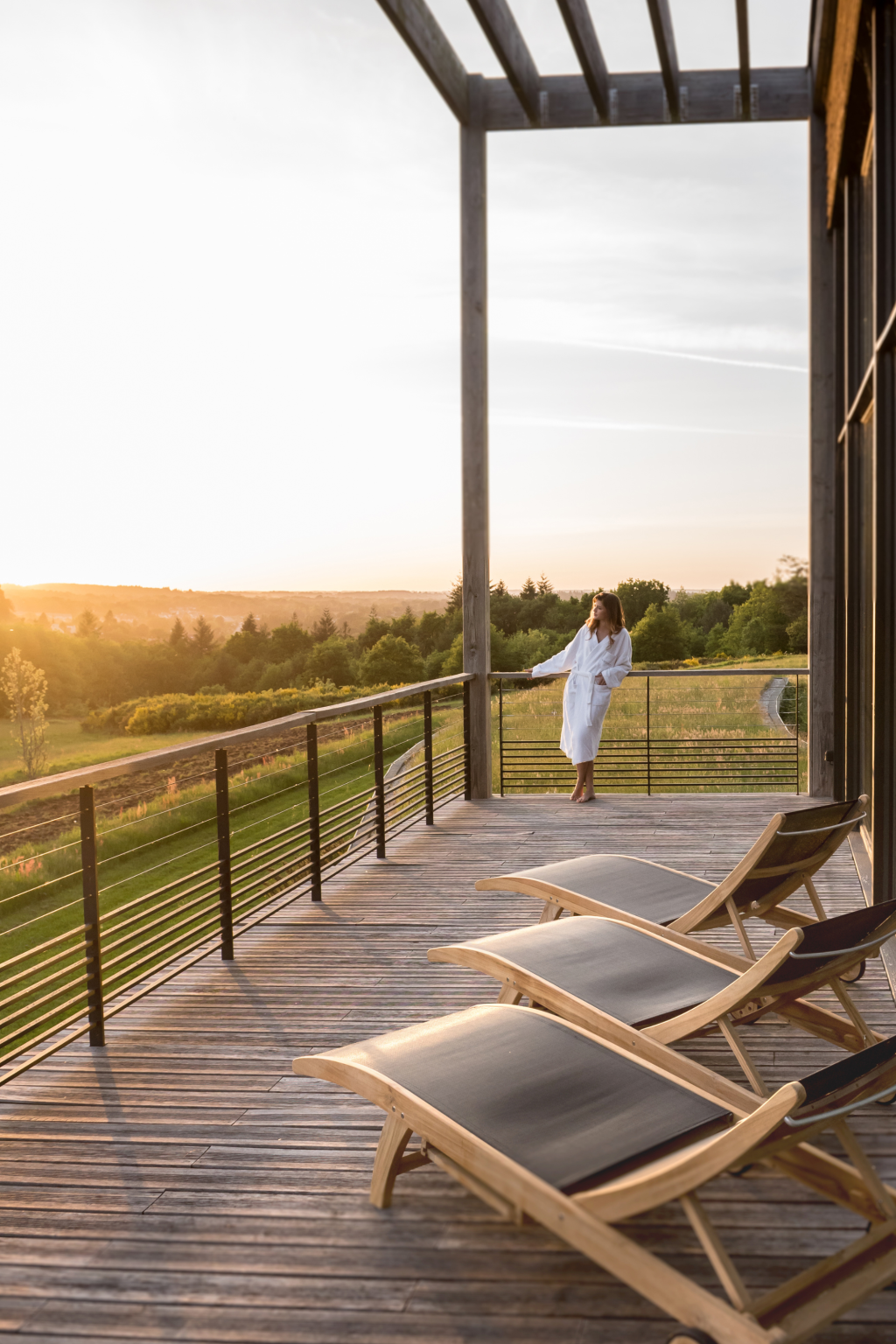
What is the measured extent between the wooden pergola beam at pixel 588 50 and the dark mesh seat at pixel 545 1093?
4891mm

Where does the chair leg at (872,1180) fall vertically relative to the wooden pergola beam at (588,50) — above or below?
below

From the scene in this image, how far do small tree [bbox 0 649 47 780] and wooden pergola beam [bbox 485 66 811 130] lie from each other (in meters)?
27.3

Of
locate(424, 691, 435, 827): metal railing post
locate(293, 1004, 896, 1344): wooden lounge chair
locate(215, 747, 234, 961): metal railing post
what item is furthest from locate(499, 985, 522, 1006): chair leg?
locate(424, 691, 435, 827): metal railing post

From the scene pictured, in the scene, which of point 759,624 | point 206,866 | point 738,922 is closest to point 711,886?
point 738,922

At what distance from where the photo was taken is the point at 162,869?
28.2 metres

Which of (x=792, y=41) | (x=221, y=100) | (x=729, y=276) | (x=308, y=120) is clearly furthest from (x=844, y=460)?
(x=221, y=100)

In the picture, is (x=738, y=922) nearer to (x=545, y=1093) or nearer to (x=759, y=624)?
(x=545, y=1093)

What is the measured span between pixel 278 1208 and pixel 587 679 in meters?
4.79

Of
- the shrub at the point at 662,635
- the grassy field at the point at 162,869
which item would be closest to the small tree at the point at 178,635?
the grassy field at the point at 162,869

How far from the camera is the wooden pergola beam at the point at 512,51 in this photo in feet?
17.5

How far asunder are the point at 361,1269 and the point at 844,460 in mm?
5113

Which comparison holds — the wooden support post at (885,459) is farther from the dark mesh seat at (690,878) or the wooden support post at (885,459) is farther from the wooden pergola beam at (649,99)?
the wooden pergola beam at (649,99)

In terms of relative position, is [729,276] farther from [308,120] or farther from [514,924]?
[308,120]

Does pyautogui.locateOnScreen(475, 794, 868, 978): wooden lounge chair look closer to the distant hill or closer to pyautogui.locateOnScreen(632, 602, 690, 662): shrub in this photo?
pyautogui.locateOnScreen(632, 602, 690, 662): shrub
